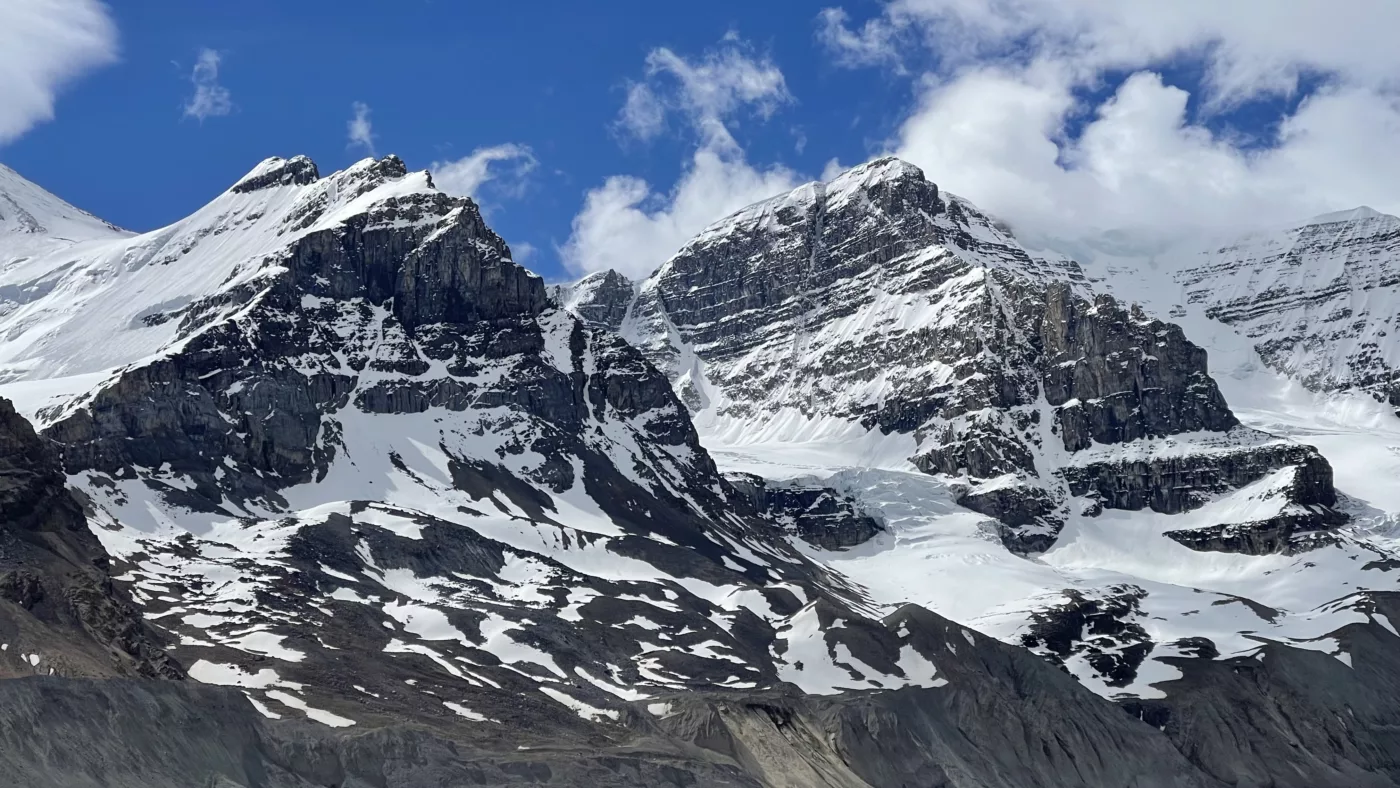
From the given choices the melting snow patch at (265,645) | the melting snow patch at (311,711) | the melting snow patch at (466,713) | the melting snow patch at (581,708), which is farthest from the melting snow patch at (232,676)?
the melting snow patch at (581,708)

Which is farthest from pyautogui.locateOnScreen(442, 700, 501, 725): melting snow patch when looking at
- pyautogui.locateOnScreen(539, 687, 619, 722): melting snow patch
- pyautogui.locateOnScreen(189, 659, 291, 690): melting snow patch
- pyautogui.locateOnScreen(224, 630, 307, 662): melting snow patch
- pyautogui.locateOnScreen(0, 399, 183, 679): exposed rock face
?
pyautogui.locateOnScreen(0, 399, 183, 679): exposed rock face

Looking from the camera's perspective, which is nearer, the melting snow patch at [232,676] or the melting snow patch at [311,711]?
the melting snow patch at [311,711]

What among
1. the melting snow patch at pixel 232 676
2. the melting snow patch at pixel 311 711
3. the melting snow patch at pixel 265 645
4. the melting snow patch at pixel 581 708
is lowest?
the melting snow patch at pixel 581 708

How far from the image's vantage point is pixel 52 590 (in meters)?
150

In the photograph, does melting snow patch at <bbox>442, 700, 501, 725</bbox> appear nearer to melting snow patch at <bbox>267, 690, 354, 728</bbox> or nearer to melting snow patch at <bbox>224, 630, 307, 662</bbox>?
melting snow patch at <bbox>267, 690, 354, 728</bbox>

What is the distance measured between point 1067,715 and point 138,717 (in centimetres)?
11076

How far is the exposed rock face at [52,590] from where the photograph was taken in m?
134

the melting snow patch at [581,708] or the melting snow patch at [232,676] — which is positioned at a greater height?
the melting snow patch at [232,676]

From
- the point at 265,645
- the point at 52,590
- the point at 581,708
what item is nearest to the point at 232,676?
the point at 265,645

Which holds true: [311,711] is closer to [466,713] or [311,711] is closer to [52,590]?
[466,713]

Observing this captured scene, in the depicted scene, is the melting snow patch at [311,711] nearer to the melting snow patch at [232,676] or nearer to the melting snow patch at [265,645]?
the melting snow patch at [232,676]

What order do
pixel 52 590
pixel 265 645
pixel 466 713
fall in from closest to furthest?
pixel 52 590 → pixel 466 713 → pixel 265 645

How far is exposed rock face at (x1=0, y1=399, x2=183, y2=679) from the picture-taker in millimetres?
133625

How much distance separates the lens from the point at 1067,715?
200 meters
